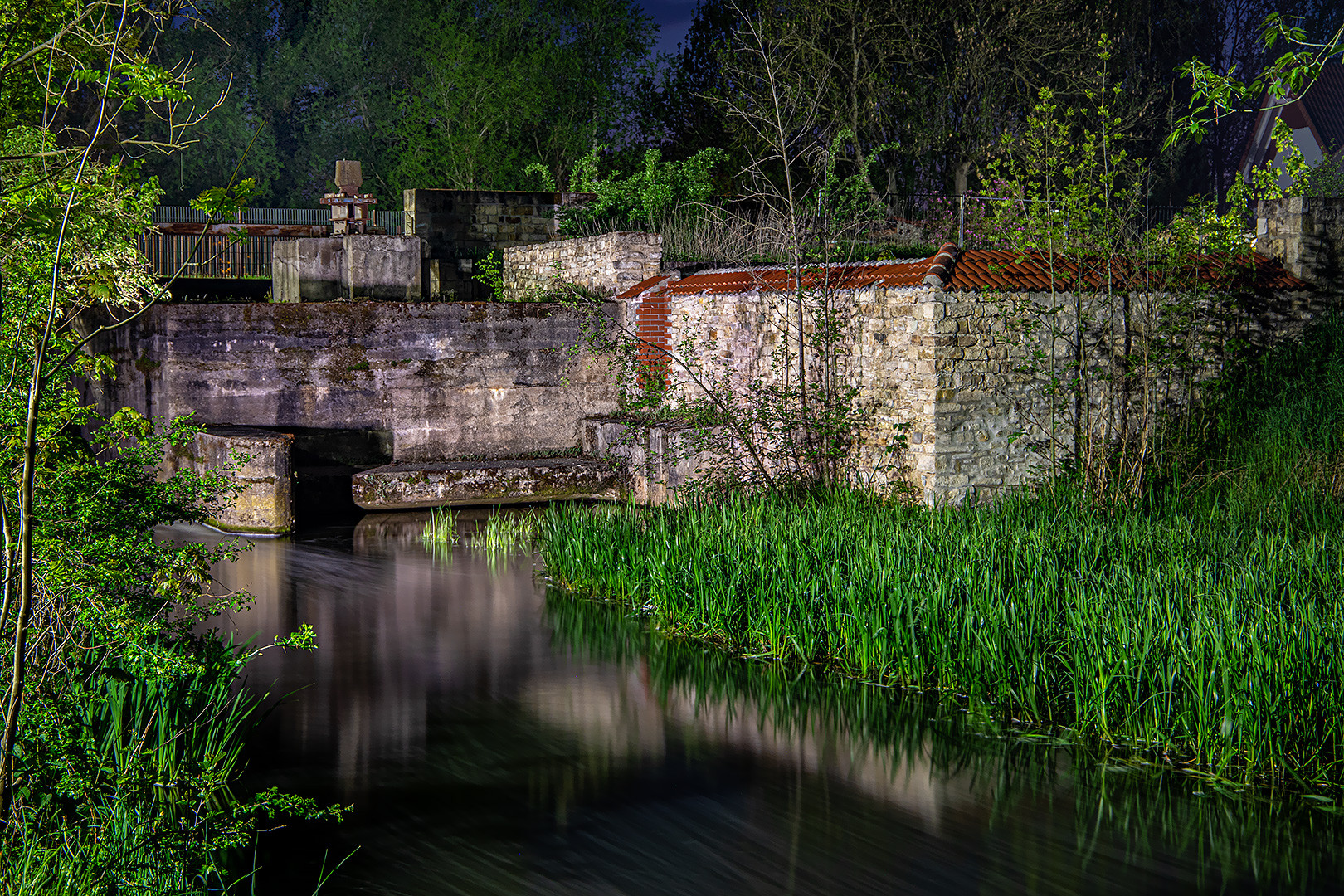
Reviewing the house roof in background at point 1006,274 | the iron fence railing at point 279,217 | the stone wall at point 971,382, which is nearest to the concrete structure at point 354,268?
the house roof in background at point 1006,274

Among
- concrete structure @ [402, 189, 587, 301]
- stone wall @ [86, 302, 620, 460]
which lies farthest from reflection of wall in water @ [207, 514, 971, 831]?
concrete structure @ [402, 189, 587, 301]

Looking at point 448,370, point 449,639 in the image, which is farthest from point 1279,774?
point 448,370

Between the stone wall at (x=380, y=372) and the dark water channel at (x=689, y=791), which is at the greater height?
the stone wall at (x=380, y=372)

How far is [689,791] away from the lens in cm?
558

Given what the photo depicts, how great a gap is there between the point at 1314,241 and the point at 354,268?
36.8 feet

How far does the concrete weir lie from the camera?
13.6 meters

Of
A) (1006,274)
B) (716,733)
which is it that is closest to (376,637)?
(716,733)

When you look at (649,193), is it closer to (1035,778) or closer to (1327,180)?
(1035,778)

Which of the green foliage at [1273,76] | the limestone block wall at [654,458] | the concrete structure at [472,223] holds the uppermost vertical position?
the concrete structure at [472,223]

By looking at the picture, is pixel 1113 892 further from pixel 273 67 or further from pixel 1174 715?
pixel 273 67

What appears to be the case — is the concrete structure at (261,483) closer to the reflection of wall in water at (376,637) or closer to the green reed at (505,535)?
the reflection of wall in water at (376,637)

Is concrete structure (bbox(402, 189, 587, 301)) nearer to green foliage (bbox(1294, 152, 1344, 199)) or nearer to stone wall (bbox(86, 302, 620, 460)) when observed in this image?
stone wall (bbox(86, 302, 620, 460))

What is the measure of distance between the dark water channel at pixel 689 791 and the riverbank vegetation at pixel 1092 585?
26 cm

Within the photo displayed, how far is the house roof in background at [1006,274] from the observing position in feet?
33.2
